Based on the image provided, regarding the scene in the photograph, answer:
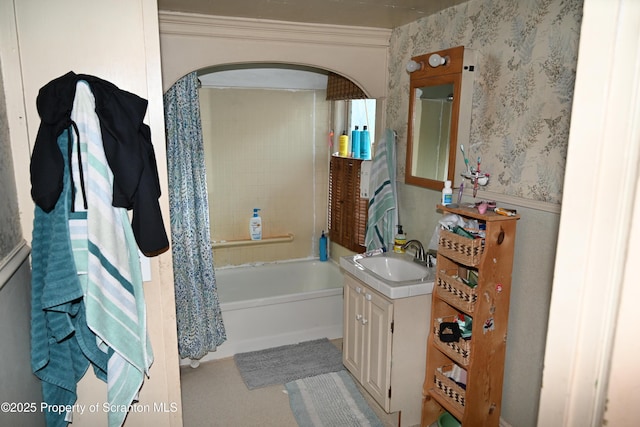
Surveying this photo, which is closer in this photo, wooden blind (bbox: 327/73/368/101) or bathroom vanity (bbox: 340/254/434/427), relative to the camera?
bathroom vanity (bbox: 340/254/434/427)

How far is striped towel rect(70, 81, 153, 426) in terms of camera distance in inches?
53.1

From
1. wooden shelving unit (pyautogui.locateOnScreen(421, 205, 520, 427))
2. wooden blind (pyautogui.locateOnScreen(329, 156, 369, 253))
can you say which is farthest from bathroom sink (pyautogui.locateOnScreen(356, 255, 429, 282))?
wooden blind (pyautogui.locateOnScreen(329, 156, 369, 253))

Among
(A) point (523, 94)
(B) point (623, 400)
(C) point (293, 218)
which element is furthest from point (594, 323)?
(C) point (293, 218)

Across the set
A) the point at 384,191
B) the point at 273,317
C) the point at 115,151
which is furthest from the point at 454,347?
the point at 115,151

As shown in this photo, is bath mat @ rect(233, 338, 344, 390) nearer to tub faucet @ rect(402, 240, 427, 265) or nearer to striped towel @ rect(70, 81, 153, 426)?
tub faucet @ rect(402, 240, 427, 265)

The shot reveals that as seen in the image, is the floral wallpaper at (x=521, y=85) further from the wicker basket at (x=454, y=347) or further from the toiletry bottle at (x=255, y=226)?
the toiletry bottle at (x=255, y=226)

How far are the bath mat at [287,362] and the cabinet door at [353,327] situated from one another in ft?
1.09

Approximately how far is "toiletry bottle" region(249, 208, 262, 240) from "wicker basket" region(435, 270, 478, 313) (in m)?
2.34

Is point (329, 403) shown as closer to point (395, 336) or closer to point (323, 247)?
point (395, 336)

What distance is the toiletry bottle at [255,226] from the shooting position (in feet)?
14.0

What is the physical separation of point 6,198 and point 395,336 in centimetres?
188

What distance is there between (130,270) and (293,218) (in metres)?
2.99

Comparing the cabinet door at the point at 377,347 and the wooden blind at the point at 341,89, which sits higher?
the wooden blind at the point at 341,89

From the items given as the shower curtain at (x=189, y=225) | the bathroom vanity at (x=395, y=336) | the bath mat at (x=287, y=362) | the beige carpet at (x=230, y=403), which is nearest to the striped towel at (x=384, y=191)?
the bathroom vanity at (x=395, y=336)
